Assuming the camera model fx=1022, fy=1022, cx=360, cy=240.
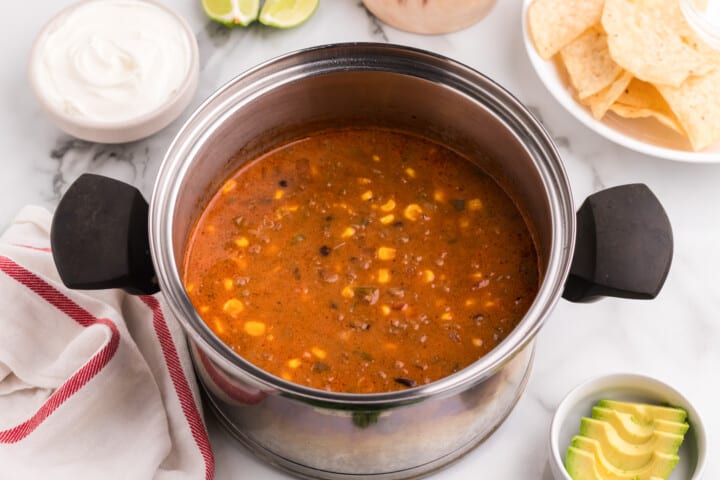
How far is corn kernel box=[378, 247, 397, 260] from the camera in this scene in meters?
1.97

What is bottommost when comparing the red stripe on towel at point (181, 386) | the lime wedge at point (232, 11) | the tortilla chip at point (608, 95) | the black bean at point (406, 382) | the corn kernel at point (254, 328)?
the red stripe on towel at point (181, 386)

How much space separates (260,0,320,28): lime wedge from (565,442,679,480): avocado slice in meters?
1.23

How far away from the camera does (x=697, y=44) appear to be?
2312 mm

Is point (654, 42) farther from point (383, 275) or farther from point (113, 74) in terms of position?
point (113, 74)

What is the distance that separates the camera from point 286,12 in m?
2.48

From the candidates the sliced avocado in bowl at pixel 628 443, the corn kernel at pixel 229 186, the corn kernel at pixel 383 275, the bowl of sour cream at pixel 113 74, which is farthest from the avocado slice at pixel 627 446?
the bowl of sour cream at pixel 113 74

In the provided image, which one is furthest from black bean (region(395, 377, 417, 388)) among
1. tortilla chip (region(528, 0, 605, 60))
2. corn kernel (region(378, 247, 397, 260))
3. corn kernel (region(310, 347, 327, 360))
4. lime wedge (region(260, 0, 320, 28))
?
lime wedge (region(260, 0, 320, 28))

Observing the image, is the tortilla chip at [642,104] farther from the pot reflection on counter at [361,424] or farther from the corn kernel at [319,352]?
the corn kernel at [319,352]

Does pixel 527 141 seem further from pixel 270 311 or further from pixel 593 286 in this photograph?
pixel 270 311

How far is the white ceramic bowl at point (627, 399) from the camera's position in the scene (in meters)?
1.90

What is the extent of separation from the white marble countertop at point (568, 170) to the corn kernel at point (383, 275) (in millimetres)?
404

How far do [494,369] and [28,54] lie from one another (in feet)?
4.81

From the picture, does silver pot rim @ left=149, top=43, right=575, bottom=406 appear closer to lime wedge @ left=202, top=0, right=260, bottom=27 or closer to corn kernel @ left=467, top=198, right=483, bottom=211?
corn kernel @ left=467, top=198, right=483, bottom=211

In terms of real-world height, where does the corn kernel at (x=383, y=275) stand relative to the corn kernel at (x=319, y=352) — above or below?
above
